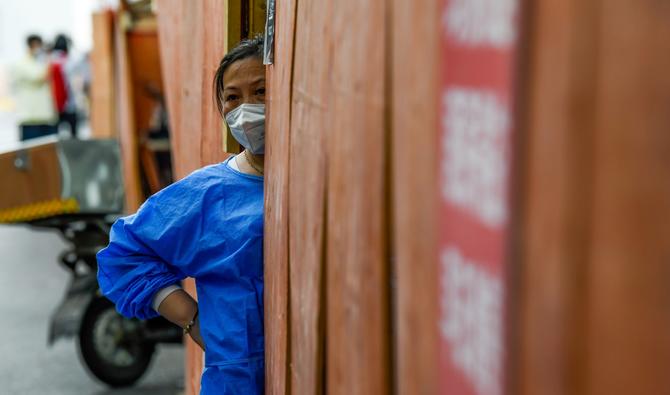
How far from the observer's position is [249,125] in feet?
8.80

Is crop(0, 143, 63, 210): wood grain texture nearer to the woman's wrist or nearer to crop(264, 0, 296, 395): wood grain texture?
the woman's wrist

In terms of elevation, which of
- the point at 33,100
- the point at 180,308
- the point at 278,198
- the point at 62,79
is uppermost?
the point at 278,198

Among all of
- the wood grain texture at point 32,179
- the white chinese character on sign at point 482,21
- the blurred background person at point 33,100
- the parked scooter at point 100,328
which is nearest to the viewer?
the white chinese character on sign at point 482,21

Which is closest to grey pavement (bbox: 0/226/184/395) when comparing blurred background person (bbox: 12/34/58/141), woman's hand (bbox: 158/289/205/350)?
blurred background person (bbox: 12/34/58/141)

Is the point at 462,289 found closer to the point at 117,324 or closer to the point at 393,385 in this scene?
the point at 393,385

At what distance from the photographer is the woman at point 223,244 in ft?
8.67

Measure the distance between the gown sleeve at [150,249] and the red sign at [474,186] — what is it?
1.45 meters

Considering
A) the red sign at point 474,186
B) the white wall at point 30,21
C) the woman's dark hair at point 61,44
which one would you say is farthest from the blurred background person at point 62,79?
the white wall at point 30,21

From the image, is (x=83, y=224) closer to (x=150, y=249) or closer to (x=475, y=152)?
(x=150, y=249)

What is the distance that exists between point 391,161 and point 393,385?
0.30 meters

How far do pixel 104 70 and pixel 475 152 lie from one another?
8.15m

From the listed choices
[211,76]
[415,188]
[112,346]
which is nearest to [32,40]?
[112,346]

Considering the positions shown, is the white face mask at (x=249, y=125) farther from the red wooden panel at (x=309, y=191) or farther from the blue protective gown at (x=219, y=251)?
the red wooden panel at (x=309, y=191)

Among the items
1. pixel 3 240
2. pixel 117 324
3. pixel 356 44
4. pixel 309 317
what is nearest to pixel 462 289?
pixel 356 44
